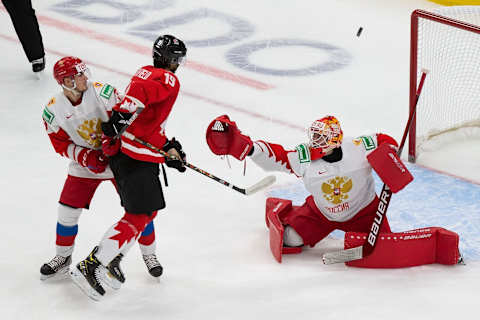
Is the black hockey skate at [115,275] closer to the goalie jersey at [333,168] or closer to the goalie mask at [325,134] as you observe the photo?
the goalie jersey at [333,168]

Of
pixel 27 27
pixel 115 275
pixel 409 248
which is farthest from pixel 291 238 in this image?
pixel 27 27

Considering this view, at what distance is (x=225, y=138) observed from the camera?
3.25 meters

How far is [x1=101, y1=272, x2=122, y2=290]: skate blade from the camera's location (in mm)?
3100

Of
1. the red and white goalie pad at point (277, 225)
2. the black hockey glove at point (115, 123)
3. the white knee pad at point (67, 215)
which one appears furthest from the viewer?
the red and white goalie pad at point (277, 225)

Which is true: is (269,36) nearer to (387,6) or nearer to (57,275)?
(387,6)

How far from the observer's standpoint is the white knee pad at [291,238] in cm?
363

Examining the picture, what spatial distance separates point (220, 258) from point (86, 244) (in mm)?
581

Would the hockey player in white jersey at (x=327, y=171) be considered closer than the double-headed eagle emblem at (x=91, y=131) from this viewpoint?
No

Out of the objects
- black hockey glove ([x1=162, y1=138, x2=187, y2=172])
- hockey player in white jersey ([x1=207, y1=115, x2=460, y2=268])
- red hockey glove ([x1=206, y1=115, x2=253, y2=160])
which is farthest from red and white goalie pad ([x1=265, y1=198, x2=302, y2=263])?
black hockey glove ([x1=162, y1=138, x2=187, y2=172])

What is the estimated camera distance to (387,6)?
6770 mm

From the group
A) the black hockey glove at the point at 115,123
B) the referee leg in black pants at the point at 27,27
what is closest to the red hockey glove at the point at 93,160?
the black hockey glove at the point at 115,123

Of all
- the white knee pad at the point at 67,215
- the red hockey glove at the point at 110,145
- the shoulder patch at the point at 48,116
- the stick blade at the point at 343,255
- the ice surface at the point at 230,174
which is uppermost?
the shoulder patch at the point at 48,116

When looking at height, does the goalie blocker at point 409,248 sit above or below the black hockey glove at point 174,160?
below

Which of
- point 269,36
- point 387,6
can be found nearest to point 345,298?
point 269,36
